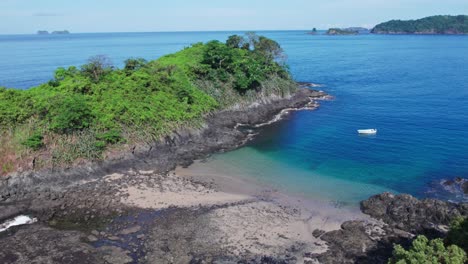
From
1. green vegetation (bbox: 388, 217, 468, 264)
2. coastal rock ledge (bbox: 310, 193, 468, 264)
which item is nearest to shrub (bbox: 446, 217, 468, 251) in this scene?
green vegetation (bbox: 388, 217, 468, 264)

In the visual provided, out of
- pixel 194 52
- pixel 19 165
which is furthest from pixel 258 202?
pixel 194 52

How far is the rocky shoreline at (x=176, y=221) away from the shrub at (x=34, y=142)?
10.8 ft

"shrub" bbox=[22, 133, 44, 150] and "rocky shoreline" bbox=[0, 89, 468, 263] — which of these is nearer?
"rocky shoreline" bbox=[0, 89, 468, 263]

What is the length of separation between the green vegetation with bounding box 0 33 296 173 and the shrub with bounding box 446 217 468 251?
1425 inches

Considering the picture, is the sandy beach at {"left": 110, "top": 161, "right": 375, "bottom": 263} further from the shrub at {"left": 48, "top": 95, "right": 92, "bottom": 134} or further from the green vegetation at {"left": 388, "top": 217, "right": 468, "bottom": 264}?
the green vegetation at {"left": 388, "top": 217, "right": 468, "bottom": 264}

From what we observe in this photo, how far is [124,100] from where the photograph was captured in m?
51.7

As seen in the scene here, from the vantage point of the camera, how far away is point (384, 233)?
3142cm

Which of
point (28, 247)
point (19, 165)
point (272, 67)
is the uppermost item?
point (272, 67)

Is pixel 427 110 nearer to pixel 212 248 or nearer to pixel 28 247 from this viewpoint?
pixel 212 248

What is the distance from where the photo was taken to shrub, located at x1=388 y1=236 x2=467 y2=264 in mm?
18703

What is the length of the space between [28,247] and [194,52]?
5562cm

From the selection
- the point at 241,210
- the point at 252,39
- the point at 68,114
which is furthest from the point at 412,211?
the point at 252,39

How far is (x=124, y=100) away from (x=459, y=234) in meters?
42.7

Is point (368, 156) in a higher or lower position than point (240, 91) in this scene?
lower
